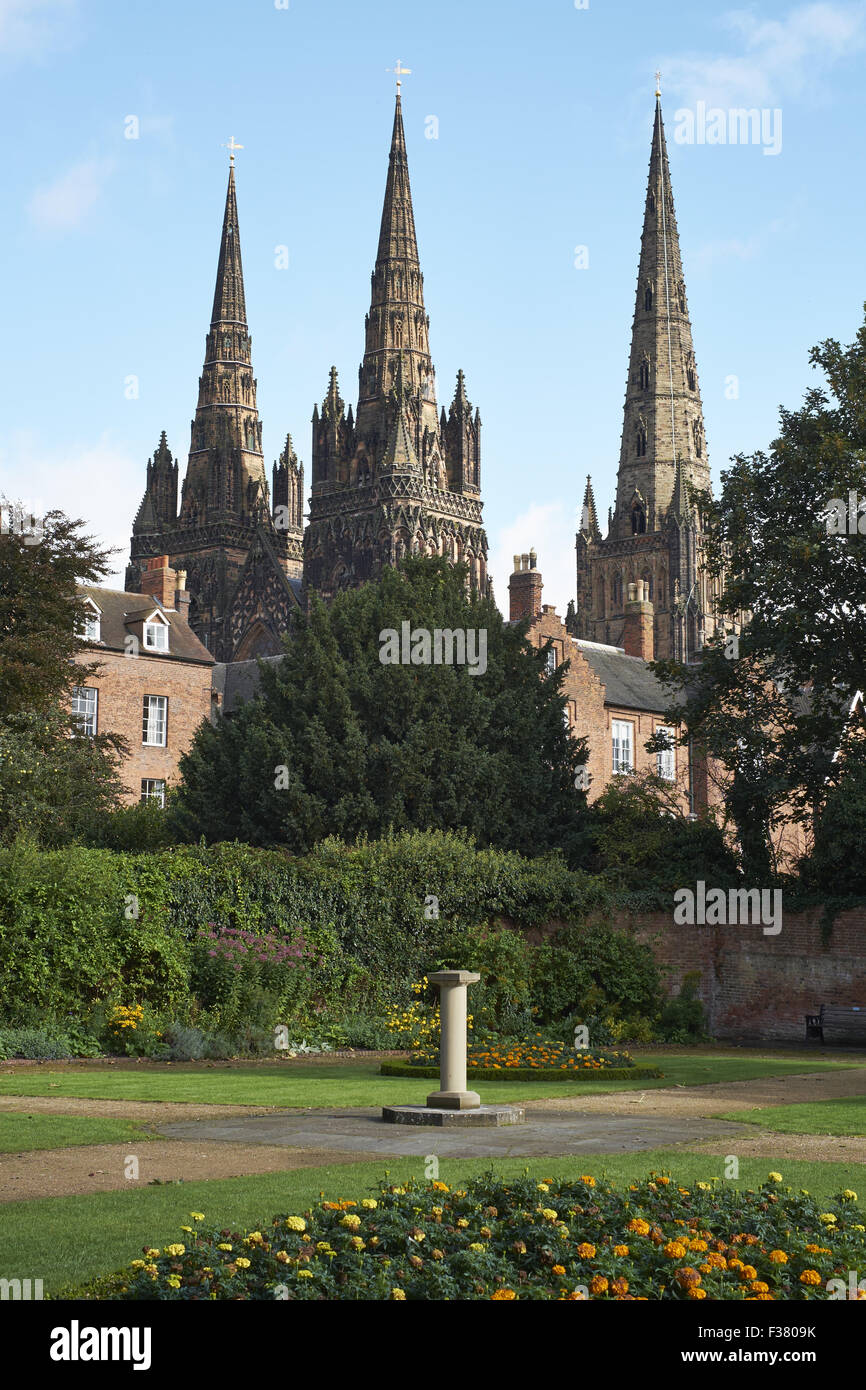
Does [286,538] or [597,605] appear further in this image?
[597,605]

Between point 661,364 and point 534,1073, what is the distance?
110077 millimetres

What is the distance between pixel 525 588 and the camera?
5072cm

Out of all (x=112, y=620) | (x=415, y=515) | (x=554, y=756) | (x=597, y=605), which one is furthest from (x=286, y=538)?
(x=554, y=756)

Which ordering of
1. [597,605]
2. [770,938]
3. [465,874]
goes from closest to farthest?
[465,874] < [770,938] < [597,605]

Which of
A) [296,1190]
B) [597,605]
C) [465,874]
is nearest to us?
[296,1190]

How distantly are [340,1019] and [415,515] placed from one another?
79.5m

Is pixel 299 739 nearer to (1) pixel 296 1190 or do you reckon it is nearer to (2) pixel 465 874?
(2) pixel 465 874

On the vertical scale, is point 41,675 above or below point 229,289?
below

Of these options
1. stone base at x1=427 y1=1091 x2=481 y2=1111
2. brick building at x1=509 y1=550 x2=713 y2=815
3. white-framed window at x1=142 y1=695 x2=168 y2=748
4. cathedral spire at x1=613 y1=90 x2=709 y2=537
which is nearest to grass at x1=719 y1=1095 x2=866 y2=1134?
stone base at x1=427 y1=1091 x2=481 y2=1111

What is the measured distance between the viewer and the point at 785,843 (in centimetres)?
5247

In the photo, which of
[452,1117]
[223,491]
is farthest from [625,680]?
[223,491]

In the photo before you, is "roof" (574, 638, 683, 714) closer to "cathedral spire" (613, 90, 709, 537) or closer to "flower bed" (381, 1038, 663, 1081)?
"flower bed" (381, 1038, 663, 1081)

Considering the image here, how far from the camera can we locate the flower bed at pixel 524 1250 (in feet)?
Result: 25.8

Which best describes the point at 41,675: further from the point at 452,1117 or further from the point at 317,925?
the point at 452,1117
